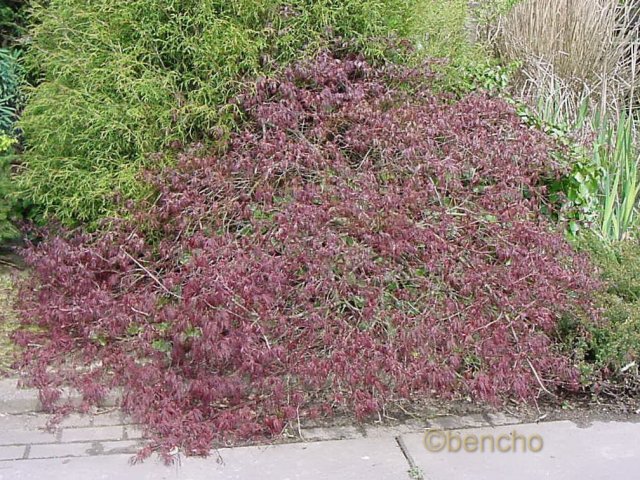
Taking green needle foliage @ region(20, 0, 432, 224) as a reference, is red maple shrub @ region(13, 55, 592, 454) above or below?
below

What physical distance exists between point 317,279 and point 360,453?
2.63 feet

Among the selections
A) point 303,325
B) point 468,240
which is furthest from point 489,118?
point 303,325

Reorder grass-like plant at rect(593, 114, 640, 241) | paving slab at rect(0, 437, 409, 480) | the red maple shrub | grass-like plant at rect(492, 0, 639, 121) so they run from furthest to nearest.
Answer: grass-like plant at rect(492, 0, 639, 121), grass-like plant at rect(593, 114, 640, 241), the red maple shrub, paving slab at rect(0, 437, 409, 480)

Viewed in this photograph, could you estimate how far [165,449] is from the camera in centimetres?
Answer: 314

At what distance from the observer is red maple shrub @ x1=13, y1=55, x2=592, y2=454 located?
3289mm

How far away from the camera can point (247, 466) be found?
3098 millimetres

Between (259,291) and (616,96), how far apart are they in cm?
435

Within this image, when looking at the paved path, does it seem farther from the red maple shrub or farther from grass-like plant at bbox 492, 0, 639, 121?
grass-like plant at bbox 492, 0, 639, 121

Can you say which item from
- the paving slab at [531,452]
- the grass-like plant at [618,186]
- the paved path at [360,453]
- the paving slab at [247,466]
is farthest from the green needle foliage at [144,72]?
the paving slab at [531,452]

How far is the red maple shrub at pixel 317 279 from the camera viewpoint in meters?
3.29

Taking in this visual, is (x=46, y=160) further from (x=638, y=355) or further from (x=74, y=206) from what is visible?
(x=638, y=355)

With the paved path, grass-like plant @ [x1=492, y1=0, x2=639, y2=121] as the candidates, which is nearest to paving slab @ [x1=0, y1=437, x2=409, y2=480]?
the paved path

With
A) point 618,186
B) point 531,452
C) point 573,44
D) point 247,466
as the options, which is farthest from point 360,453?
point 573,44

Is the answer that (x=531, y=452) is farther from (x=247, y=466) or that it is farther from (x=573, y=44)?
(x=573, y=44)
